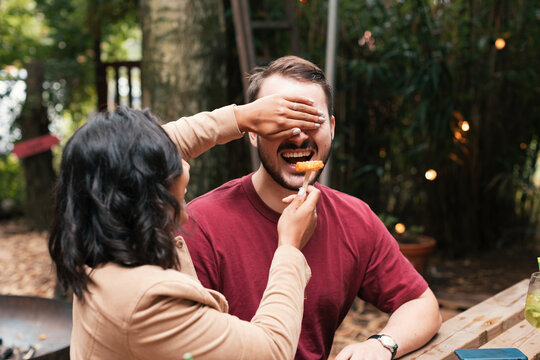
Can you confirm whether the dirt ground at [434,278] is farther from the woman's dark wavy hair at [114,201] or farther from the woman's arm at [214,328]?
the woman's dark wavy hair at [114,201]

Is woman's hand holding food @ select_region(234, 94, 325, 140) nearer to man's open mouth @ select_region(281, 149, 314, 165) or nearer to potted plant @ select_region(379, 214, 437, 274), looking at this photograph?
man's open mouth @ select_region(281, 149, 314, 165)

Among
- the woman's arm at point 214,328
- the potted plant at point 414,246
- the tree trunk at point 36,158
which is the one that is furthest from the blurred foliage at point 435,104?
the tree trunk at point 36,158

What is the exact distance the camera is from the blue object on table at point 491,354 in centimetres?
128

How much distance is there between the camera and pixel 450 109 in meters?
3.89

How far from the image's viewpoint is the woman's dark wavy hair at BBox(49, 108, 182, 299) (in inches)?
40.4

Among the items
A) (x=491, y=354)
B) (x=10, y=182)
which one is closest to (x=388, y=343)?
(x=491, y=354)

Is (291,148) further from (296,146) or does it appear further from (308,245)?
(308,245)

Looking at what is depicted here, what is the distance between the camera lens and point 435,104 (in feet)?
13.3

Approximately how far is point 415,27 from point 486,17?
0.83 metres

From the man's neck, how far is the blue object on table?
25.6 inches

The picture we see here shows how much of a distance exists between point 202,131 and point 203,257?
0.36 metres

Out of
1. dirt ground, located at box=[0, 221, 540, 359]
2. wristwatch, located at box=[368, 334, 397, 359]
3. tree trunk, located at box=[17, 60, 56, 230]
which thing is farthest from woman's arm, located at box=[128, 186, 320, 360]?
tree trunk, located at box=[17, 60, 56, 230]

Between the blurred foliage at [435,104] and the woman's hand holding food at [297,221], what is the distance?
2.73m

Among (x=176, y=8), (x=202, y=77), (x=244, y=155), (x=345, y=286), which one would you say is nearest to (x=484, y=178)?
(x=244, y=155)
